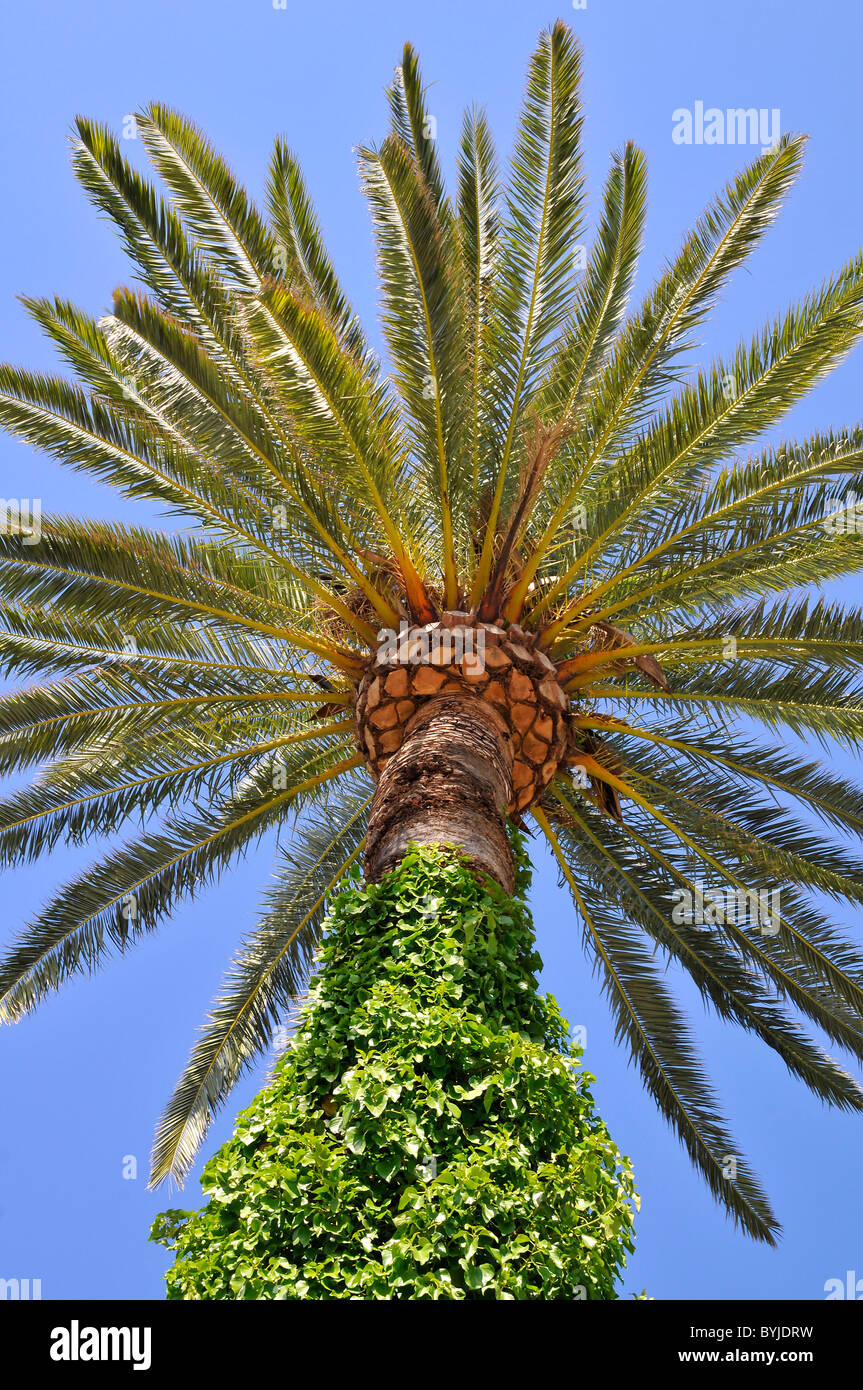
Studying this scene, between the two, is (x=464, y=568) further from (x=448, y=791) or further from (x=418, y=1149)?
(x=418, y=1149)

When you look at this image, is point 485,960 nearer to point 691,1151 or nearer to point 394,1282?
point 394,1282

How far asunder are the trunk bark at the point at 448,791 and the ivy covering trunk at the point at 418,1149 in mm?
570

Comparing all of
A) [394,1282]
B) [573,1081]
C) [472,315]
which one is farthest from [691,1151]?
[472,315]

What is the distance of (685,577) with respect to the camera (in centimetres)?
771

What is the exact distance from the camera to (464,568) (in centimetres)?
854

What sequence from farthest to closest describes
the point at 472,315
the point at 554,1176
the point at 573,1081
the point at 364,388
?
the point at 472,315
the point at 364,388
the point at 573,1081
the point at 554,1176

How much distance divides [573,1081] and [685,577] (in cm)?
404

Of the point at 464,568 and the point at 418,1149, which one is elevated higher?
the point at 464,568

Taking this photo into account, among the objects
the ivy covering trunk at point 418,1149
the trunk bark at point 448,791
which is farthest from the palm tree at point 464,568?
the ivy covering trunk at point 418,1149

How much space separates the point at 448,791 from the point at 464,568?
114 inches

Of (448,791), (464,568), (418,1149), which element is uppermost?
(464,568)

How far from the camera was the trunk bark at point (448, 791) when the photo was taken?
571cm

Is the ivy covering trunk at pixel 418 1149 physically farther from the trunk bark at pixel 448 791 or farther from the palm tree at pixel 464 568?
the palm tree at pixel 464 568

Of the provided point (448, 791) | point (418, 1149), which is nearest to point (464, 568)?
point (448, 791)
